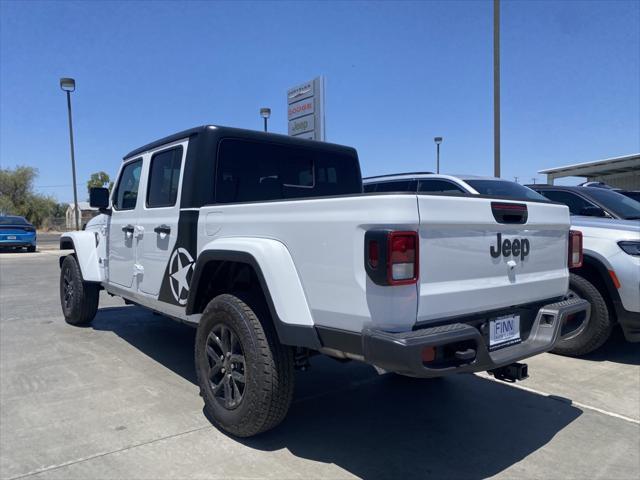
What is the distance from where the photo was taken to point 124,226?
496cm

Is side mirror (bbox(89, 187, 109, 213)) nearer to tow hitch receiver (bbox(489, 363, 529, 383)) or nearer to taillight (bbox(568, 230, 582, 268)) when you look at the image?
tow hitch receiver (bbox(489, 363, 529, 383))

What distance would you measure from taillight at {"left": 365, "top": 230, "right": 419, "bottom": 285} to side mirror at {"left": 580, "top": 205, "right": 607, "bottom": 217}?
4.29 meters

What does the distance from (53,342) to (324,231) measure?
4384 mm

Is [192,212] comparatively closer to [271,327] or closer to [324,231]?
[271,327]

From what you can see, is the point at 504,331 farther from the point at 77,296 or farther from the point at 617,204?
the point at 77,296

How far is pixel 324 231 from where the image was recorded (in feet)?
8.74

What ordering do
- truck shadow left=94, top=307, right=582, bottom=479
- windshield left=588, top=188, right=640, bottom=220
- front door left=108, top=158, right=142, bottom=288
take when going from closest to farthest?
truck shadow left=94, top=307, right=582, bottom=479
front door left=108, top=158, right=142, bottom=288
windshield left=588, top=188, right=640, bottom=220

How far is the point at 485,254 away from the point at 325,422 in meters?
1.71

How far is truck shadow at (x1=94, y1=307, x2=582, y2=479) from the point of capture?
304cm

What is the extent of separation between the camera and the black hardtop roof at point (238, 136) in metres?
3.85

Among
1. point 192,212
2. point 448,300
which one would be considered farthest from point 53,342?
point 448,300

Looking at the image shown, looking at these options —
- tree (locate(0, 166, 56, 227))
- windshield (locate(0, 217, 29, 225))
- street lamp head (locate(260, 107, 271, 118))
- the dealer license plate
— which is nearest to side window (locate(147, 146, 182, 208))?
the dealer license plate

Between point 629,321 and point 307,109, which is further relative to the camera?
point 307,109

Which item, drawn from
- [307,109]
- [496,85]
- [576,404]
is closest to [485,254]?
[576,404]
